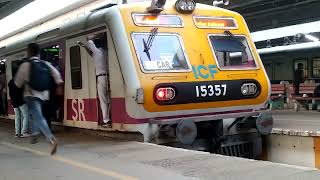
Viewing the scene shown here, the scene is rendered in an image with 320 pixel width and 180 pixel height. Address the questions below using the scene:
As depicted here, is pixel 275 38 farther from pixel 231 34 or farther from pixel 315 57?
pixel 231 34

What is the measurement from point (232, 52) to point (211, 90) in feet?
3.74

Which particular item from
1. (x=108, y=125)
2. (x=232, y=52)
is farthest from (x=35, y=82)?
(x=232, y=52)

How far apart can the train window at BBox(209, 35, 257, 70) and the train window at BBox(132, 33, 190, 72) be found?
0.78 metres

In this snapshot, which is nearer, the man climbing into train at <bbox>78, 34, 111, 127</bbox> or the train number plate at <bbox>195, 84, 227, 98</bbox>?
the train number plate at <bbox>195, 84, 227, 98</bbox>

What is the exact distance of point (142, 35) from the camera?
868 cm

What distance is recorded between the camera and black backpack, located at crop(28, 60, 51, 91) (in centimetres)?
812

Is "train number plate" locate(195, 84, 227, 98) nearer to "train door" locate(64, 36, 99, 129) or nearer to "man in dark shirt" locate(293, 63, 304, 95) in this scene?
"train door" locate(64, 36, 99, 129)

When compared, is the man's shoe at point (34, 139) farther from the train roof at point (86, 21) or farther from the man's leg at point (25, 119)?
the train roof at point (86, 21)

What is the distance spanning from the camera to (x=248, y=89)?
930 cm

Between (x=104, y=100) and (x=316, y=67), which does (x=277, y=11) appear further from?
(x=104, y=100)

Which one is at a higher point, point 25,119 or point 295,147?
point 25,119

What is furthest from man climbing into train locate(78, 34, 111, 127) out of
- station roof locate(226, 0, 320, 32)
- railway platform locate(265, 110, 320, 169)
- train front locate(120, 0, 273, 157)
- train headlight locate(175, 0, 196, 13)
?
station roof locate(226, 0, 320, 32)

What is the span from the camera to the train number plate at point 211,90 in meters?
8.72

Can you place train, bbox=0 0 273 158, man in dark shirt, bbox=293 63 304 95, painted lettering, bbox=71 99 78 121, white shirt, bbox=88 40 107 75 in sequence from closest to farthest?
train, bbox=0 0 273 158 < white shirt, bbox=88 40 107 75 < painted lettering, bbox=71 99 78 121 < man in dark shirt, bbox=293 63 304 95
